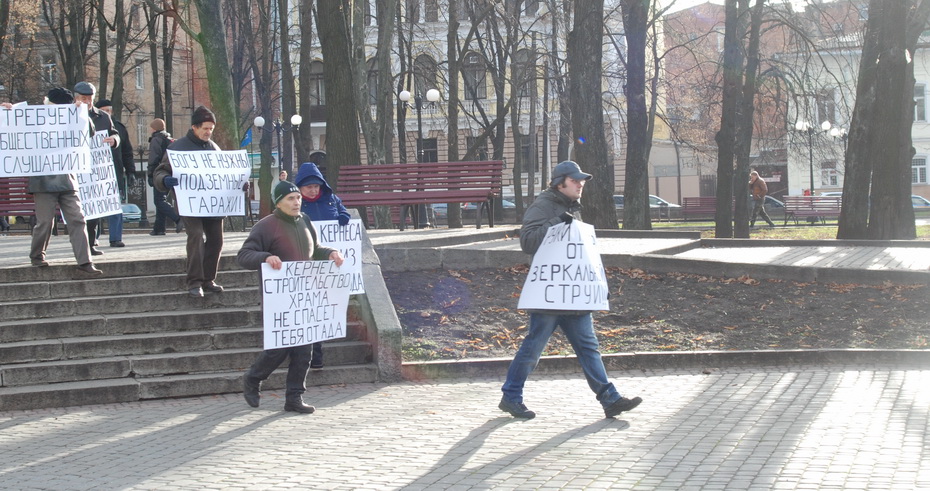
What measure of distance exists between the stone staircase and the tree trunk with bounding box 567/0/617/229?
8799mm

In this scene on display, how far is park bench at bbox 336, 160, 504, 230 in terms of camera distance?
17.7 metres

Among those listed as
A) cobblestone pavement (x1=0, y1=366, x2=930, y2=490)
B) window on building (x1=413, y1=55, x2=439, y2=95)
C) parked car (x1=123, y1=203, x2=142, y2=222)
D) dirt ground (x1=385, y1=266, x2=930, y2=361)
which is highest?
window on building (x1=413, y1=55, x2=439, y2=95)

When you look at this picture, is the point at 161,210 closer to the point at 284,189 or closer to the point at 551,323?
the point at 284,189

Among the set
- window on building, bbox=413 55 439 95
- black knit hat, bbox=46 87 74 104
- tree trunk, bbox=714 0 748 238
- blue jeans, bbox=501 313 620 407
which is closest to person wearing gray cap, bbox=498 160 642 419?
blue jeans, bbox=501 313 620 407

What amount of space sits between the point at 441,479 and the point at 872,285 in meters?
8.17

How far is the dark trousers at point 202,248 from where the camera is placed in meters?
10.1

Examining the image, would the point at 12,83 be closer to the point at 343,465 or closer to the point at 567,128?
the point at 567,128

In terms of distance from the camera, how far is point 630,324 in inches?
448

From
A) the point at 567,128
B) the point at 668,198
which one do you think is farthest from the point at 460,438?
the point at 668,198

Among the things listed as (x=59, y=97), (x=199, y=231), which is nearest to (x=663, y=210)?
(x=59, y=97)

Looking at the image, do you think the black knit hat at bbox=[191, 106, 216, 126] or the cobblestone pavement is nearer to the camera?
the cobblestone pavement

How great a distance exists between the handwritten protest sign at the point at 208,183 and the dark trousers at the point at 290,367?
7.34 ft

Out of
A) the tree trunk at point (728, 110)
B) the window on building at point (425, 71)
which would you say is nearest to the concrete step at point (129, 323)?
the tree trunk at point (728, 110)

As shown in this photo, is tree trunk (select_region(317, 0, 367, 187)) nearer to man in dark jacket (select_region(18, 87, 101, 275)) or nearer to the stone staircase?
the stone staircase
